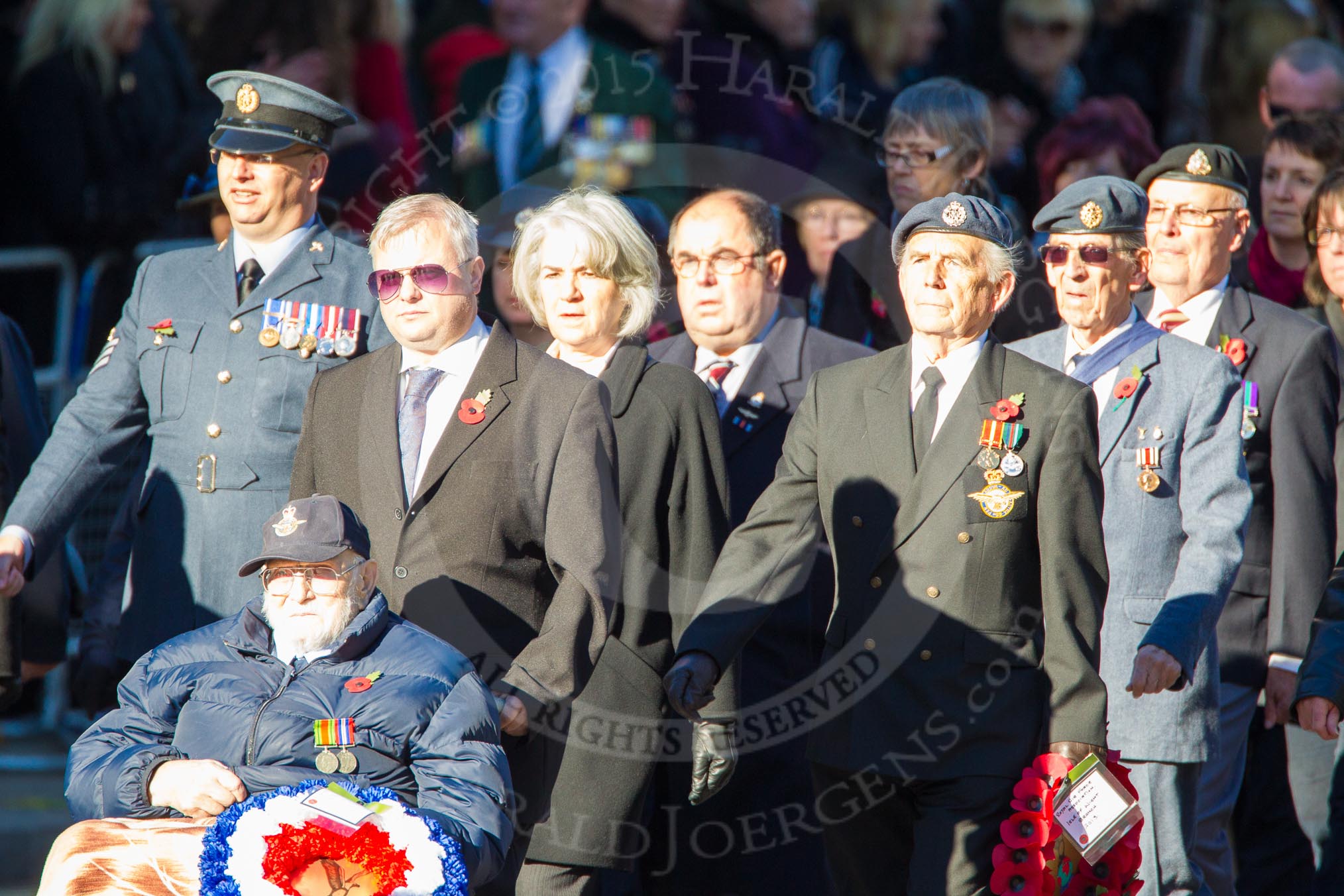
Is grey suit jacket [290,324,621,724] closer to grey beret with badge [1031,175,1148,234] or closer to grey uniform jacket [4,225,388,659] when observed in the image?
grey uniform jacket [4,225,388,659]

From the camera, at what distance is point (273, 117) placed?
5.68m

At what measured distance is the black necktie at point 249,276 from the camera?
18.7ft

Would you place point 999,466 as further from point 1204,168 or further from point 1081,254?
point 1204,168

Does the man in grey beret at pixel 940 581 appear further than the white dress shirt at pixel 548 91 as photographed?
No

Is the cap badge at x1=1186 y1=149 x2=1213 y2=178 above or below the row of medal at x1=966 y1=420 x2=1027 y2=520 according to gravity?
above

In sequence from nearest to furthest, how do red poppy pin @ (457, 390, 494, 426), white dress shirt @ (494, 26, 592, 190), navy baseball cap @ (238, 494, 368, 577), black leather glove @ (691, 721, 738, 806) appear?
navy baseball cap @ (238, 494, 368, 577), red poppy pin @ (457, 390, 494, 426), black leather glove @ (691, 721, 738, 806), white dress shirt @ (494, 26, 592, 190)

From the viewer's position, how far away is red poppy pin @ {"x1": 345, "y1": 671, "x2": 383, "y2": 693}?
454cm

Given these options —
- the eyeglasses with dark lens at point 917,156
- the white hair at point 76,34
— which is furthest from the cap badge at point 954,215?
the white hair at point 76,34

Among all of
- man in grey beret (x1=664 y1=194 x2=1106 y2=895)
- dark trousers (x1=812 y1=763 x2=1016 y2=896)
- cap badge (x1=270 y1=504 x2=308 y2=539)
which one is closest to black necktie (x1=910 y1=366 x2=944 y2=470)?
man in grey beret (x1=664 y1=194 x2=1106 y2=895)

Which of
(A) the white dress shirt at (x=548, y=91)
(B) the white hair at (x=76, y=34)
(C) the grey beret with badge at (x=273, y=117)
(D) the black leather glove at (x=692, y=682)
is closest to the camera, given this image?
(D) the black leather glove at (x=692, y=682)

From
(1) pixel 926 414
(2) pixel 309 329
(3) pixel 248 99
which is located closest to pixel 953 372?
(1) pixel 926 414

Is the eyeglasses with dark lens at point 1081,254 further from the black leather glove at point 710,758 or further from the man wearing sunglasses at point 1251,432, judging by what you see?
the black leather glove at point 710,758

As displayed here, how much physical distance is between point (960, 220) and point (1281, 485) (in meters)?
1.72

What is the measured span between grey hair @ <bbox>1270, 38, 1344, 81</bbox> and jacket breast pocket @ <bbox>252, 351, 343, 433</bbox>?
4601 mm
